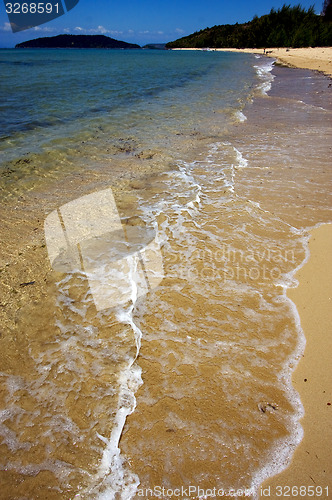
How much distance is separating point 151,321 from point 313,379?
142 centimetres

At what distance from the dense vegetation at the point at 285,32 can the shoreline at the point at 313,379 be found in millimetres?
66447

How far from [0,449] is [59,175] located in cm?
516

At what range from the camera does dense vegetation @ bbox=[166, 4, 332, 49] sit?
5305cm

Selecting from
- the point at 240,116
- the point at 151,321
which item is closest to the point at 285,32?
the point at 240,116

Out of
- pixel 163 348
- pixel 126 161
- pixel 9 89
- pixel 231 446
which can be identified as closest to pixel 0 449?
pixel 163 348

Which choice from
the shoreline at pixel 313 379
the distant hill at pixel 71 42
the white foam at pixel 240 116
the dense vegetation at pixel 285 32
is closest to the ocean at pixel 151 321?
the shoreline at pixel 313 379

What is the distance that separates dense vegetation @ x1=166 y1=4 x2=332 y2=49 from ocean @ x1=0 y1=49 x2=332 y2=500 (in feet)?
210

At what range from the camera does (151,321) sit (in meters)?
2.73

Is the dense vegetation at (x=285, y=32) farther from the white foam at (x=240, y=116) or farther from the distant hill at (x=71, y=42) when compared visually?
the distant hill at (x=71, y=42)

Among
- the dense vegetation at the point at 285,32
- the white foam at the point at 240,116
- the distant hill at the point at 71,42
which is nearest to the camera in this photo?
the white foam at the point at 240,116

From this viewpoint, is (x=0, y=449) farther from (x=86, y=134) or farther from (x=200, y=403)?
(x=86, y=134)

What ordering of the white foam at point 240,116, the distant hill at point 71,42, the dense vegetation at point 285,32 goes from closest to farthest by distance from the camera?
the white foam at point 240,116, the dense vegetation at point 285,32, the distant hill at point 71,42

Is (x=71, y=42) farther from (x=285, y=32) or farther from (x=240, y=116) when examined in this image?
(x=240, y=116)

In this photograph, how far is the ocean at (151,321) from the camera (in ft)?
5.95
